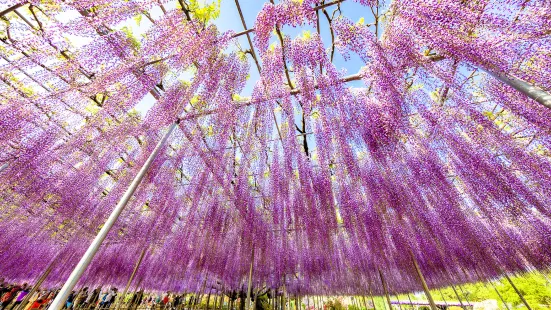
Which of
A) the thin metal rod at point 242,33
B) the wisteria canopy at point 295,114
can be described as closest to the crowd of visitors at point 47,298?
the wisteria canopy at point 295,114

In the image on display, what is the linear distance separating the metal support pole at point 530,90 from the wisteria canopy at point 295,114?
17mm

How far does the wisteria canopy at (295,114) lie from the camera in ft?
10.2

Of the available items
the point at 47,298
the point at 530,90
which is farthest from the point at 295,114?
the point at 47,298

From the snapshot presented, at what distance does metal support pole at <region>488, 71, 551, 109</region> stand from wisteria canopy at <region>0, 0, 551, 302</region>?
0.02m

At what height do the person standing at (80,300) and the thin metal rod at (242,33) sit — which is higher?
the thin metal rod at (242,33)

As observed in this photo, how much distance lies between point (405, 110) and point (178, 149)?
5.37 metres

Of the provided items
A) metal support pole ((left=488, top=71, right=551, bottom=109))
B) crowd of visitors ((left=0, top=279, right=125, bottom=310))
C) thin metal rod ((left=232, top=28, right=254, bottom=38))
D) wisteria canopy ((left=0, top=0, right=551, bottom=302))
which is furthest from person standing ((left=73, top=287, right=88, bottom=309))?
metal support pole ((left=488, top=71, right=551, bottom=109))

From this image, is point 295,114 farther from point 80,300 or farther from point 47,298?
point 47,298

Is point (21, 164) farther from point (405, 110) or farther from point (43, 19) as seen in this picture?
point (405, 110)

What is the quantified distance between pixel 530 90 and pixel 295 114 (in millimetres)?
3727

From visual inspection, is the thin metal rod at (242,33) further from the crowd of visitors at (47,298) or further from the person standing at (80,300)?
the person standing at (80,300)

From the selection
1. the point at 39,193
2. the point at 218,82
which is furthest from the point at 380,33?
the point at 39,193

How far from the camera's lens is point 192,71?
4312 mm

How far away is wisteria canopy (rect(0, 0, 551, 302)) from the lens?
312 cm
